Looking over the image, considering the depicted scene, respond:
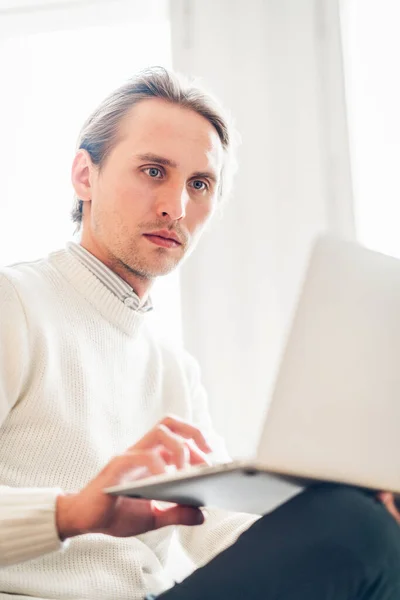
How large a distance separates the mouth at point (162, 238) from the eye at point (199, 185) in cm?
12

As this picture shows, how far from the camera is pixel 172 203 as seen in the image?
1.48 m

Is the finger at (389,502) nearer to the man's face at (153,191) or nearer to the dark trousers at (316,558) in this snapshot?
the dark trousers at (316,558)

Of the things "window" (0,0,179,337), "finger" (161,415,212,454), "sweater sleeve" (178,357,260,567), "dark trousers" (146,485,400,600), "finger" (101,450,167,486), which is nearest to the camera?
"dark trousers" (146,485,400,600)

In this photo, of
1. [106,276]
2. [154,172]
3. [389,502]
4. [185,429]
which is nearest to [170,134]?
[154,172]

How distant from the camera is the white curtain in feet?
7.07

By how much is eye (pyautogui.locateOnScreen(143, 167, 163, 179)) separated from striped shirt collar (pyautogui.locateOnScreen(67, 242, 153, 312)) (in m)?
0.18

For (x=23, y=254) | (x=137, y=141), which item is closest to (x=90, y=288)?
(x=137, y=141)

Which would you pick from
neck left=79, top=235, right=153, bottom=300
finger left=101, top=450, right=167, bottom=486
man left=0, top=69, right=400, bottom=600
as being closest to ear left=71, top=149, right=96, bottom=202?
man left=0, top=69, right=400, bottom=600

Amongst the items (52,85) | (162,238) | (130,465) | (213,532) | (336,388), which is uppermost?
(52,85)

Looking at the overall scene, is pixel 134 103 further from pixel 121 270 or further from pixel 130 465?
pixel 130 465

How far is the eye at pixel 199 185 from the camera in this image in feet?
5.14

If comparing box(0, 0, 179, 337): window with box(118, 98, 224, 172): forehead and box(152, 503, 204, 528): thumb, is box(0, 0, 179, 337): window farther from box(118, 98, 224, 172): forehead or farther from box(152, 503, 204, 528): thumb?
box(152, 503, 204, 528): thumb

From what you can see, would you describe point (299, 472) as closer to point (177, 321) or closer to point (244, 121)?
point (177, 321)

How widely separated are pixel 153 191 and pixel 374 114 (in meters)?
1.03
